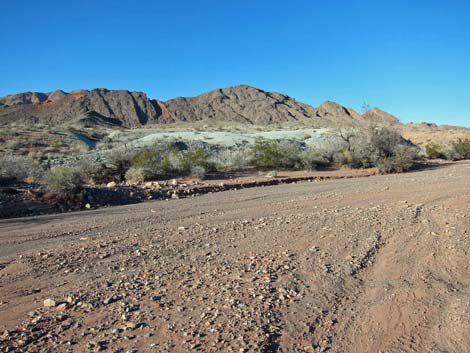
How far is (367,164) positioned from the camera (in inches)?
1039

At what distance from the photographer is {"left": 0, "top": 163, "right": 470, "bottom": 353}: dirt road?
3.97 m

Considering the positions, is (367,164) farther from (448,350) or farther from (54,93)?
(54,93)

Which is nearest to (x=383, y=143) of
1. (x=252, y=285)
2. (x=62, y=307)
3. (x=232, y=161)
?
(x=232, y=161)

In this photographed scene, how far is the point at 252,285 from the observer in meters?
5.09

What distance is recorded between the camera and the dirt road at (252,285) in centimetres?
397

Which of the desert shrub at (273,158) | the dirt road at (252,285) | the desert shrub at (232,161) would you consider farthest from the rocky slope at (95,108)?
the dirt road at (252,285)

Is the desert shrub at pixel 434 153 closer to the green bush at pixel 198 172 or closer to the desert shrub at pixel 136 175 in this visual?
the green bush at pixel 198 172

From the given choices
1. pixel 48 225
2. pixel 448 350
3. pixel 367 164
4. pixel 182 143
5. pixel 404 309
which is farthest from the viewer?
pixel 182 143

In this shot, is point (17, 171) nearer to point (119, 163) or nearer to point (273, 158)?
point (119, 163)

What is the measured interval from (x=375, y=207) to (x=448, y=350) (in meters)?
5.65

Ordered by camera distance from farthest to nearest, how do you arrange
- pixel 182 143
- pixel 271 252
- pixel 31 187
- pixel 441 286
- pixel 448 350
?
pixel 182 143
pixel 31 187
pixel 271 252
pixel 441 286
pixel 448 350

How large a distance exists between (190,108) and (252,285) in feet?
334

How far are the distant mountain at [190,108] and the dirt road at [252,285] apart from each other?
83.4m

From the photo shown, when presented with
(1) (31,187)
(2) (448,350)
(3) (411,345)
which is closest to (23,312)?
(3) (411,345)
